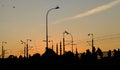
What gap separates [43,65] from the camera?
151 feet

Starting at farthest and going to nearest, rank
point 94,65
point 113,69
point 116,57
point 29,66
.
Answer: point 29,66, point 116,57, point 94,65, point 113,69

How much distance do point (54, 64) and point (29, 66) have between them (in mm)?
5909

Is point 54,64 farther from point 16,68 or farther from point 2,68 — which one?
point 2,68

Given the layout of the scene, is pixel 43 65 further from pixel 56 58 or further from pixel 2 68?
pixel 2 68

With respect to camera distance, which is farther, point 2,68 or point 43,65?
Answer: point 2,68

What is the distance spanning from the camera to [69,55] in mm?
49656

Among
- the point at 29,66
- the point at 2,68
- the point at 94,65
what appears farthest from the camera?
the point at 2,68

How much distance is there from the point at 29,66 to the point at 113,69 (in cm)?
1731

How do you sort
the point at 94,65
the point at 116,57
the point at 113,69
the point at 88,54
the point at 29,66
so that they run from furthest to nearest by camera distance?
1. the point at 29,66
2. the point at 88,54
3. the point at 116,57
4. the point at 94,65
5. the point at 113,69

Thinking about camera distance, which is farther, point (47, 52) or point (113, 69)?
point (47, 52)

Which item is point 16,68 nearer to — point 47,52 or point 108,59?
point 47,52

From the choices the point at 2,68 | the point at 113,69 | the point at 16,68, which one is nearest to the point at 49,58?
the point at 16,68

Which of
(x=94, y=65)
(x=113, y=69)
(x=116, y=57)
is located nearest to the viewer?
(x=113, y=69)

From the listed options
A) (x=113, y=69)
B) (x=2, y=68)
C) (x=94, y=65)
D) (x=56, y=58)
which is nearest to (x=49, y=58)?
(x=56, y=58)
